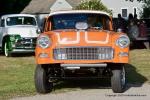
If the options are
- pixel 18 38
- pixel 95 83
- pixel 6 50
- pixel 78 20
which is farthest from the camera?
pixel 6 50

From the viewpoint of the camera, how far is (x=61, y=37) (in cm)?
1185

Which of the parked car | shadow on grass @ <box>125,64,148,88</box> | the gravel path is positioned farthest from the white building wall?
the gravel path

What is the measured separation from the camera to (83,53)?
11.7 metres

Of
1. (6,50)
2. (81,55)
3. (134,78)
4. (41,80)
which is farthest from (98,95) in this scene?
(6,50)

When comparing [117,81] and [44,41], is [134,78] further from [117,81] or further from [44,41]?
[44,41]

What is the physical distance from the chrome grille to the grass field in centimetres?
101

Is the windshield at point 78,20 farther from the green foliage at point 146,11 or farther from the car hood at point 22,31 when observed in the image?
the green foliage at point 146,11

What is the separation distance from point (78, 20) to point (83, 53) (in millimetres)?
1587

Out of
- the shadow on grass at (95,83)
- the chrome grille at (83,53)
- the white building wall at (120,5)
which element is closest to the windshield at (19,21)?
the shadow on grass at (95,83)

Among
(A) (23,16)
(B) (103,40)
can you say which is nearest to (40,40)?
(B) (103,40)

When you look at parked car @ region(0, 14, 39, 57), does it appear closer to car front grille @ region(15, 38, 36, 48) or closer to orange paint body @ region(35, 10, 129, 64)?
car front grille @ region(15, 38, 36, 48)

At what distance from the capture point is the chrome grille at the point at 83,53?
11.7 metres

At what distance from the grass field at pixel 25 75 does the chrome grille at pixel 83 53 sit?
101cm

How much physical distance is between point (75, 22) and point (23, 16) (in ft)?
33.6
